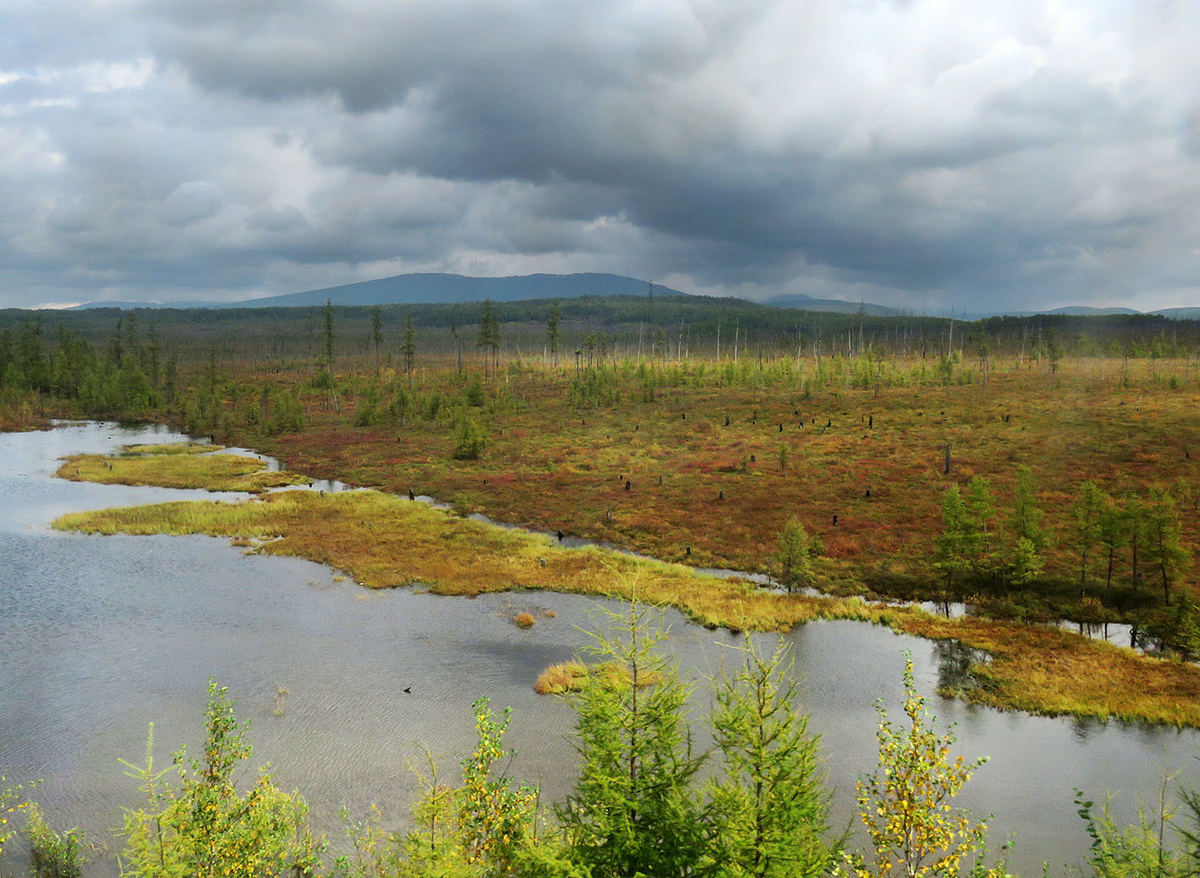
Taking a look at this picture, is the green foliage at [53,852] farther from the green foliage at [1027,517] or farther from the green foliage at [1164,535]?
the green foliage at [1164,535]

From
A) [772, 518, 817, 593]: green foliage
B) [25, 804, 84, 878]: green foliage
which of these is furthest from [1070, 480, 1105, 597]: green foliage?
[25, 804, 84, 878]: green foliage

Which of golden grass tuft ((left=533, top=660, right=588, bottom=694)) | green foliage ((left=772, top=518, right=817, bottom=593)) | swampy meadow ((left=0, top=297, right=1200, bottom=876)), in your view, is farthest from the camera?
green foliage ((left=772, top=518, right=817, bottom=593))

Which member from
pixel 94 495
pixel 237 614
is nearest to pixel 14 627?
pixel 237 614

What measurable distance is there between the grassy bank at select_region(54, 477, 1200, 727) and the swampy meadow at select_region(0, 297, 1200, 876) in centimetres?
27

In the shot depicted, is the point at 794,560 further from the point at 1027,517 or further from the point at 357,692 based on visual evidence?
the point at 357,692

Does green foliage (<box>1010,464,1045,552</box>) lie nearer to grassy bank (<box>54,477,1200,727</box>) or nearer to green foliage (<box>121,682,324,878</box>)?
grassy bank (<box>54,477,1200,727</box>)

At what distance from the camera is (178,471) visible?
80625 mm

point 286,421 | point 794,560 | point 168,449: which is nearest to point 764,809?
point 794,560

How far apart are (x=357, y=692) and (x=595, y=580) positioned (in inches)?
719

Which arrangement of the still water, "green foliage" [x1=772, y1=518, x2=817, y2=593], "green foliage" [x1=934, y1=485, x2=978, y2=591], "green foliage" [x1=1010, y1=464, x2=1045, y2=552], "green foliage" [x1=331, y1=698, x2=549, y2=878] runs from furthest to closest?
"green foliage" [x1=772, y1=518, x2=817, y2=593] < "green foliage" [x1=934, y1=485, x2=978, y2=591] < "green foliage" [x1=1010, y1=464, x2=1045, y2=552] < the still water < "green foliage" [x1=331, y1=698, x2=549, y2=878]

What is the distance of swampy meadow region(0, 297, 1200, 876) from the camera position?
13.3 m

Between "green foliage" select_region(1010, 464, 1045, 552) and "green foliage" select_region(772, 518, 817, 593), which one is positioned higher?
"green foliage" select_region(1010, 464, 1045, 552)

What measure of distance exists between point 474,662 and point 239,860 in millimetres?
18990

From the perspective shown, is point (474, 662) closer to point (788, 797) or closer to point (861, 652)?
point (861, 652)
